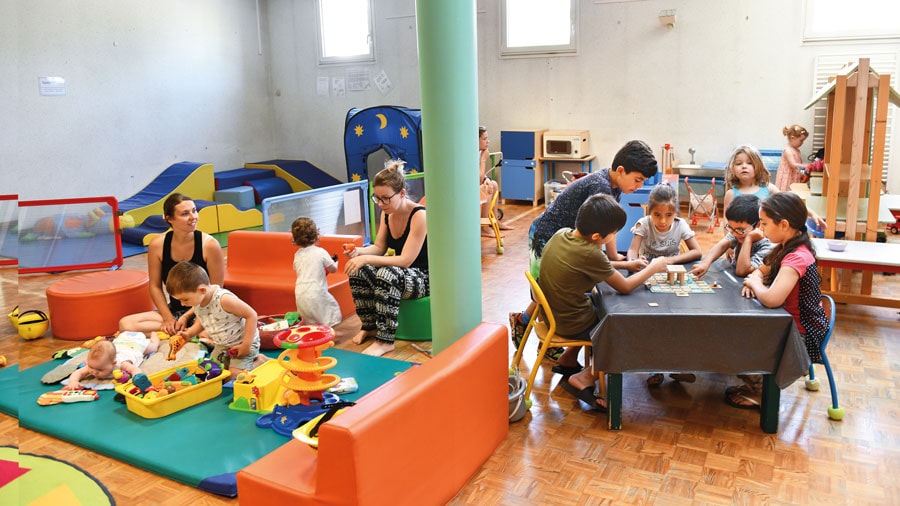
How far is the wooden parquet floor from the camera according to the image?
3369 mm

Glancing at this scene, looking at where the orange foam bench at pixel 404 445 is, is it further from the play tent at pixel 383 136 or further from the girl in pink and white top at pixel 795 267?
the play tent at pixel 383 136

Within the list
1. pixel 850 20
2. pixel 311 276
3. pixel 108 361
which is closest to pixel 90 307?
pixel 108 361

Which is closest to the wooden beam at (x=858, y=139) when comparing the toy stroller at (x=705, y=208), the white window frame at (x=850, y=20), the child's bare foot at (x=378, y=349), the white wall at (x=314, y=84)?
the toy stroller at (x=705, y=208)

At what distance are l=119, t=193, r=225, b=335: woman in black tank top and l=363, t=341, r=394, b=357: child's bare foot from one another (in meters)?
1.24

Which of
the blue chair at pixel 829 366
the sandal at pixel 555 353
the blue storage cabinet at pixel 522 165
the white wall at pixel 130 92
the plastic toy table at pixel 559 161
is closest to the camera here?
the blue chair at pixel 829 366

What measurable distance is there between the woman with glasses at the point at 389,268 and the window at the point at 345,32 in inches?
331

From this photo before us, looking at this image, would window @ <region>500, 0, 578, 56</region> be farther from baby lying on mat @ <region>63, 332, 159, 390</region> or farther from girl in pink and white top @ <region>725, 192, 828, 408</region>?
baby lying on mat @ <region>63, 332, 159, 390</region>

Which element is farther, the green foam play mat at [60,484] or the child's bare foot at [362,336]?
the child's bare foot at [362,336]

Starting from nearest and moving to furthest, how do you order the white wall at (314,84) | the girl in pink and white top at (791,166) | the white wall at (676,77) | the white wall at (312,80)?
1. the girl in pink and white top at (791,166)
2. the white wall at (312,80)
3. the white wall at (676,77)
4. the white wall at (314,84)

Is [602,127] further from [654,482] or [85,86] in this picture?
[654,482]

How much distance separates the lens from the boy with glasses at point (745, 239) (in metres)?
4.39

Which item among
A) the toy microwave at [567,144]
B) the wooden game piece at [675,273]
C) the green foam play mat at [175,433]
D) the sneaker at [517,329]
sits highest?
the toy microwave at [567,144]

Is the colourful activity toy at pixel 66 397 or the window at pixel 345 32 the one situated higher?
the window at pixel 345 32

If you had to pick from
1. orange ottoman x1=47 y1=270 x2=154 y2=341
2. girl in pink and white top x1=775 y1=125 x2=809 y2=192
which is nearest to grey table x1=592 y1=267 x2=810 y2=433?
orange ottoman x1=47 y1=270 x2=154 y2=341
